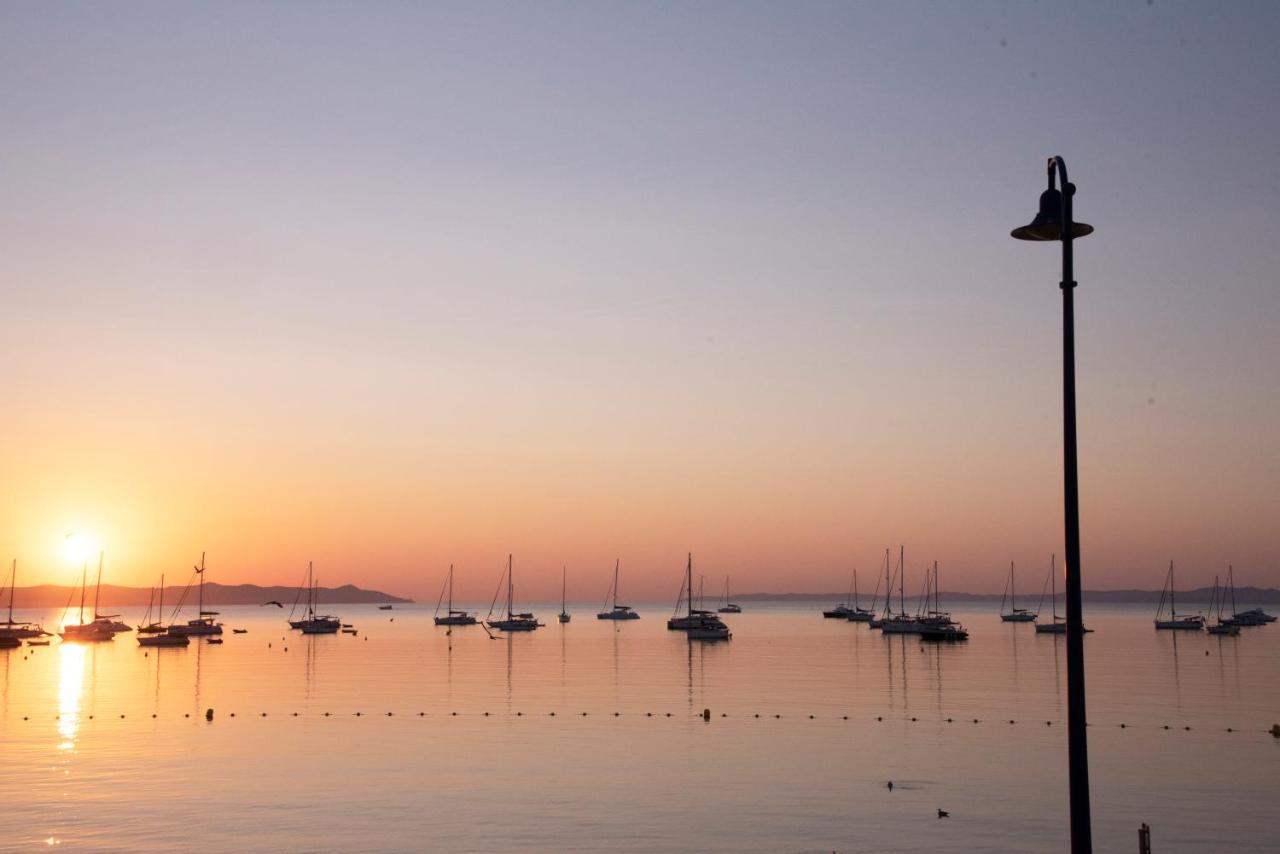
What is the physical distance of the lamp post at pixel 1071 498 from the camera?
16.2 meters

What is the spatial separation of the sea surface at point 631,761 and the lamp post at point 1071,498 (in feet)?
70.5

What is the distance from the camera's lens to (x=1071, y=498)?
16.5 meters

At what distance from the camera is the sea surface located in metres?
39.2

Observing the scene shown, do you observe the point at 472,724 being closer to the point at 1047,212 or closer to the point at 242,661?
A: the point at 1047,212

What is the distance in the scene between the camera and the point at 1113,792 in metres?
48.1

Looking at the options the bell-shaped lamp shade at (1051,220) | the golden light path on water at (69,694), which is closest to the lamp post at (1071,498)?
the bell-shaped lamp shade at (1051,220)

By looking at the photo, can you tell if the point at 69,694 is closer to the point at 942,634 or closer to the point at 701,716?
the point at 701,716

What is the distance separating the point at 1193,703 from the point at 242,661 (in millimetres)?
107487

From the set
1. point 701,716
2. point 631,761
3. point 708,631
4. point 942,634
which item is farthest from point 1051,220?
point 708,631

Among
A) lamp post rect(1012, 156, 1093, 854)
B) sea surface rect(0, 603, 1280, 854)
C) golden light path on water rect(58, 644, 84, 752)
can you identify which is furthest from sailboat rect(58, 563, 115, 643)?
lamp post rect(1012, 156, 1093, 854)

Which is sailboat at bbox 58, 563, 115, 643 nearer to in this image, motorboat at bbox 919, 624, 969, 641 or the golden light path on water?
the golden light path on water

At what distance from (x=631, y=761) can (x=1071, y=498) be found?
42383 mm

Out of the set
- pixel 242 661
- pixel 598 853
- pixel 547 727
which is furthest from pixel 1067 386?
pixel 242 661

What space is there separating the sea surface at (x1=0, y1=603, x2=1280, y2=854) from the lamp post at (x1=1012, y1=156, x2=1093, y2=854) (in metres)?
21.5
